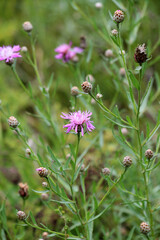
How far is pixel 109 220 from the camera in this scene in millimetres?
1461

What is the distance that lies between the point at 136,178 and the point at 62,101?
111cm

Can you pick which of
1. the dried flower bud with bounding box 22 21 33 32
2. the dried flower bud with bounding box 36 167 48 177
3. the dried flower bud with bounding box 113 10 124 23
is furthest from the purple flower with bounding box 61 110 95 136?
the dried flower bud with bounding box 22 21 33 32

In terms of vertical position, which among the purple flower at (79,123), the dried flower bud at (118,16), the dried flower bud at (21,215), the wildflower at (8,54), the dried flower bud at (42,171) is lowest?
the dried flower bud at (21,215)

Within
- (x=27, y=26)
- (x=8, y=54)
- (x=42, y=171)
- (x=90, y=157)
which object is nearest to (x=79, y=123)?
(x=42, y=171)

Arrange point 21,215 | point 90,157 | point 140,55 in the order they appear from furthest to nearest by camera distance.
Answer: point 90,157 → point 21,215 → point 140,55

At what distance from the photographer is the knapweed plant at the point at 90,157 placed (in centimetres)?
88

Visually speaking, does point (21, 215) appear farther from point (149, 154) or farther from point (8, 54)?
point (8, 54)

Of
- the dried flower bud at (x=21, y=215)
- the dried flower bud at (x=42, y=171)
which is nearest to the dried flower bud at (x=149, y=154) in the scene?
the dried flower bud at (x=42, y=171)

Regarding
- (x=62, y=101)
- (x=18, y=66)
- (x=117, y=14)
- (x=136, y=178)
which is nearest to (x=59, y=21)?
(x=18, y=66)

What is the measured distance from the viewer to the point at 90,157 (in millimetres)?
1660

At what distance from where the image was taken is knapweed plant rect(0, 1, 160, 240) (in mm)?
883

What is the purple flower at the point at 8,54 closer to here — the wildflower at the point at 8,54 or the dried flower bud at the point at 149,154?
the wildflower at the point at 8,54

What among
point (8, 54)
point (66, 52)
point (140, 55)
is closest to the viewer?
point (140, 55)

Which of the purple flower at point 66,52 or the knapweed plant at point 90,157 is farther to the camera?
the purple flower at point 66,52
